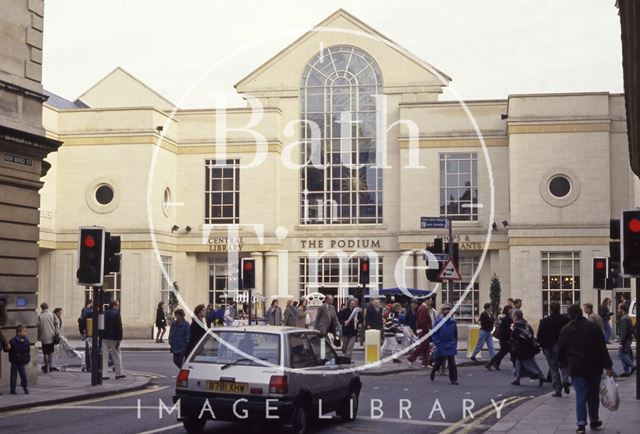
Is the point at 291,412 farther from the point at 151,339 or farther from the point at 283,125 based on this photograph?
the point at 283,125

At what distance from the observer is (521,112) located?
153ft

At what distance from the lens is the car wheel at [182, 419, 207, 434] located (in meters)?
13.0

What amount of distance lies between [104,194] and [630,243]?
117ft

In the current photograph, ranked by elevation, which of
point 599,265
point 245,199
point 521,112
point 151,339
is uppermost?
point 521,112

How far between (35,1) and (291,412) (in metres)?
12.1

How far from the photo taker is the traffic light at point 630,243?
55.3 ft

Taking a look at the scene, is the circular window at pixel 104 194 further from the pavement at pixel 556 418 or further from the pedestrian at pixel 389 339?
the pavement at pixel 556 418

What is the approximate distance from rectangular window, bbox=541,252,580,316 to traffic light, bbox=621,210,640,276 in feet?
97.0

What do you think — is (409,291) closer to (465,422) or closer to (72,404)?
(72,404)

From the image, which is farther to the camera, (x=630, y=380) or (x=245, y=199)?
(x=245, y=199)

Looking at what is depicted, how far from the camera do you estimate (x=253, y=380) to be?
1243cm

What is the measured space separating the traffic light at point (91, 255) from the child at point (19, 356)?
203 centimetres

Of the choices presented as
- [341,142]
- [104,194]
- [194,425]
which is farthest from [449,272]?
[104,194]

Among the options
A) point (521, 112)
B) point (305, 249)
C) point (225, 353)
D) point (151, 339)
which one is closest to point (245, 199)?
point (305, 249)
